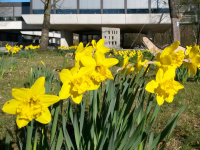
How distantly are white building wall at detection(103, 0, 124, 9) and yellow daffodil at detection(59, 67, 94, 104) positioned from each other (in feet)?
77.4

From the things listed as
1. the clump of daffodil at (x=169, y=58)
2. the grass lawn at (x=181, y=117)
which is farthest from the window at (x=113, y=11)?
the clump of daffodil at (x=169, y=58)

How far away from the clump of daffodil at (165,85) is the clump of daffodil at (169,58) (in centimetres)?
2

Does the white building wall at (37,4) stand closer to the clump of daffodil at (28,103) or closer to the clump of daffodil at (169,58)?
the clump of daffodil at (169,58)

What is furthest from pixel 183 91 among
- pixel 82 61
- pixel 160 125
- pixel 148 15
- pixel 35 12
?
pixel 35 12

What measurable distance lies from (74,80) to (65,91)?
0.17 ft

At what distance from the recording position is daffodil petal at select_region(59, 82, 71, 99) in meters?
0.78

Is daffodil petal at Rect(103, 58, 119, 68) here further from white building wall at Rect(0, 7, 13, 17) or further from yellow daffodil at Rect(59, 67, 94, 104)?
white building wall at Rect(0, 7, 13, 17)

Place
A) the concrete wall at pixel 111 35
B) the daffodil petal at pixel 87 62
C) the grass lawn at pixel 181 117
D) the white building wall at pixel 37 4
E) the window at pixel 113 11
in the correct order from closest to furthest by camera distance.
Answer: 1. the daffodil petal at pixel 87 62
2. the grass lawn at pixel 181 117
3. the concrete wall at pixel 111 35
4. the window at pixel 113 11
5. the white building wall at pixel 37 4

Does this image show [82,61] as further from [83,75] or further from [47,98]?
[47,98]

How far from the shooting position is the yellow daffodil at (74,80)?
765mm

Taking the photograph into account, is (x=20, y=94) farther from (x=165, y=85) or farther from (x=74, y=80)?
(x=165, y=85)

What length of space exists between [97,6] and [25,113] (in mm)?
23895

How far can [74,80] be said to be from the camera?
772 millimetres

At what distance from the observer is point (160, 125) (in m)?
2.31
